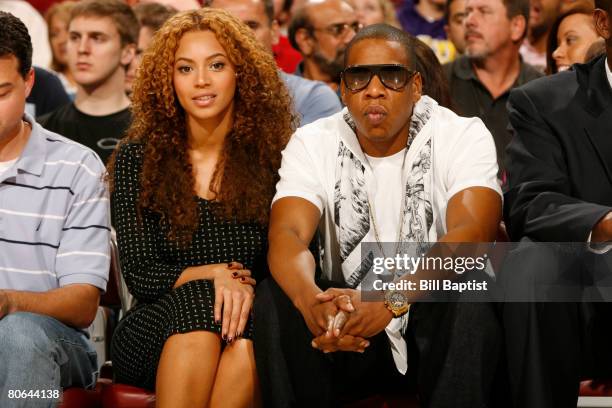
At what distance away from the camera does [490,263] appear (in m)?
2.83

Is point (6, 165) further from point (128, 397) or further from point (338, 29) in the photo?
point (338, 29)

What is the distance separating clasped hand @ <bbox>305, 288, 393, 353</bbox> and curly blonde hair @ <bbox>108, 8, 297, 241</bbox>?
0.59m

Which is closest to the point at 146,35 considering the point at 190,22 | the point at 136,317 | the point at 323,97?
the point at 323,97

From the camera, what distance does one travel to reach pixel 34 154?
3.13m

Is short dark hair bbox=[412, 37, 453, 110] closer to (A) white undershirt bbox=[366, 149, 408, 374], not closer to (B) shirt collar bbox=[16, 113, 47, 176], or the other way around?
(A) white undershirt bbox=[366, 149, 408, 374]

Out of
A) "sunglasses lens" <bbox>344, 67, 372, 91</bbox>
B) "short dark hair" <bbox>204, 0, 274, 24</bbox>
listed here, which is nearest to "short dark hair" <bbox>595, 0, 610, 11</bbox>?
"sunglasses lens" <bbox>344, 67, 372, 91</bbox>

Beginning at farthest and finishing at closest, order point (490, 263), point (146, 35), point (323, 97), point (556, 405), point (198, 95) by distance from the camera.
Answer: point (146, 35), point (323, 97), point (198, 95), point (490, 263), point (556, 405)

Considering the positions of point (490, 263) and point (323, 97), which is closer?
point (490, 263)

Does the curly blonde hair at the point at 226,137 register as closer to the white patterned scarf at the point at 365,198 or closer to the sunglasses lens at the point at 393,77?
the white patterned scarf at the point at 365,198

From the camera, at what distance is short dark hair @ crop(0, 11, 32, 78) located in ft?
10.0

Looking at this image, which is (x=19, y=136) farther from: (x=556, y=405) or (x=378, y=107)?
(x=556, y=405)

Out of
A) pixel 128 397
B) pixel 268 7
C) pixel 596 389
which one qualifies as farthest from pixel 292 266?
pixel 268 7

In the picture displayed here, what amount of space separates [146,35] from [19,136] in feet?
6.88

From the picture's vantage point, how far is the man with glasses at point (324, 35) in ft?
17.3
